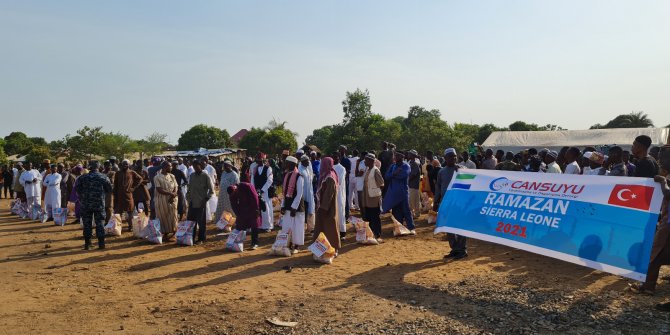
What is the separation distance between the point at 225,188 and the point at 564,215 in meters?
7.84

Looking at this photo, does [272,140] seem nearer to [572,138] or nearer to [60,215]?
[572,138]

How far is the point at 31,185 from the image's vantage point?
48.6ft

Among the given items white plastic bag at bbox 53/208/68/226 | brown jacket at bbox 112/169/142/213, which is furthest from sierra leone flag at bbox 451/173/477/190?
white plastic bag at bbox 53/208/68/226

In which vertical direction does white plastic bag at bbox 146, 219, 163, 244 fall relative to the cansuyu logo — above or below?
below

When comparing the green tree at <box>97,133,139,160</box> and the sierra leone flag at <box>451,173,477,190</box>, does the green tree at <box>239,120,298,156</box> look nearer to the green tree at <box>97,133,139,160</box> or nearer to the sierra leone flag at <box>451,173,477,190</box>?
the green tree at <box>97,133,139,160</box>

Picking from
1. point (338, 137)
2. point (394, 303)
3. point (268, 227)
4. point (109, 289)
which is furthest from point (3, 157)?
point (394, 303)

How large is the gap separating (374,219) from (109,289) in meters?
5.23

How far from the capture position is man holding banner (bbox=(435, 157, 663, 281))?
5219mm

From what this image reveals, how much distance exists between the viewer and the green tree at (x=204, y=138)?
229 ft

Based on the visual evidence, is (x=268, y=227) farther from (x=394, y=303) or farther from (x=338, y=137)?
(x=338, y=137)

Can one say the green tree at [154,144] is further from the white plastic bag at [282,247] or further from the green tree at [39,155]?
the white plastic bag at [282,247]

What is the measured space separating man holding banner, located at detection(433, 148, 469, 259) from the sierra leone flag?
0.85 feet

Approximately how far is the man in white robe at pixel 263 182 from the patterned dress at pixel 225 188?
0.45 m

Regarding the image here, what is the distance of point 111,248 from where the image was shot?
984cm
